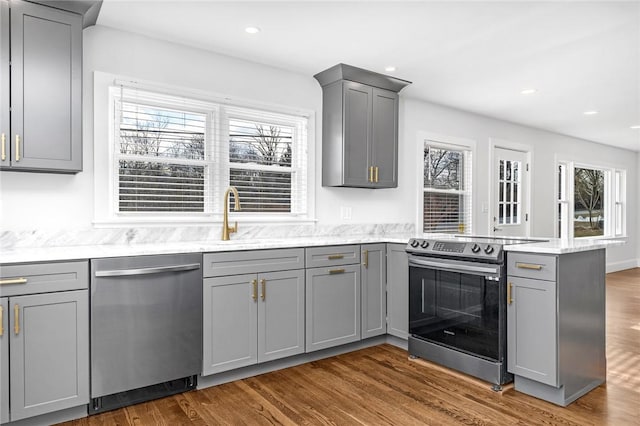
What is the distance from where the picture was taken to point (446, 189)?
17.1 ft

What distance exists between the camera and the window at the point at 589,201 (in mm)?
7242

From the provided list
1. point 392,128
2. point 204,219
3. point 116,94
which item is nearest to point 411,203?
point 392,128

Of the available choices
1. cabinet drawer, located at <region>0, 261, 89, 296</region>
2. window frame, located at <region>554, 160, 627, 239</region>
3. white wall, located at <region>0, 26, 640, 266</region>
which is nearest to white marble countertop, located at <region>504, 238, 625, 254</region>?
white wall, located at <region>0, 26, 640, 266</region>

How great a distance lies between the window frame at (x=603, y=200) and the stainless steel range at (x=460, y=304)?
4.39 meters

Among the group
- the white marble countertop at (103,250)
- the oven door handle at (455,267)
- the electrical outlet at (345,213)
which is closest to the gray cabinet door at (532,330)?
the oven door handle at (455,267)

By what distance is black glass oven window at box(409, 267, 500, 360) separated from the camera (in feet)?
9.42

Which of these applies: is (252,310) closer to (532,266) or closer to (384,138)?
(532,266)

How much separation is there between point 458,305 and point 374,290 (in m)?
0.78

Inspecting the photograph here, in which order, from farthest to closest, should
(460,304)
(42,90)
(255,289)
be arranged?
(460,304), (255,289), (42,90)

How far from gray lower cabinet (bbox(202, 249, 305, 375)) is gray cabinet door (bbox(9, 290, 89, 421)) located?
71 cm

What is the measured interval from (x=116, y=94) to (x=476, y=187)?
4.23 meters

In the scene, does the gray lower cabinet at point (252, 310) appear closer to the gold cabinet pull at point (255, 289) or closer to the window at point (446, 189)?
the gold cabinet pull at point (255, 289)

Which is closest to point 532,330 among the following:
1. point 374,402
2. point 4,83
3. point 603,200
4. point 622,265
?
point 374,402

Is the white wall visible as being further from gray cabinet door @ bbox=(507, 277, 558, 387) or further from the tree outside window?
gray cabinet door @ bbox=(507, 277, 558, 387)
